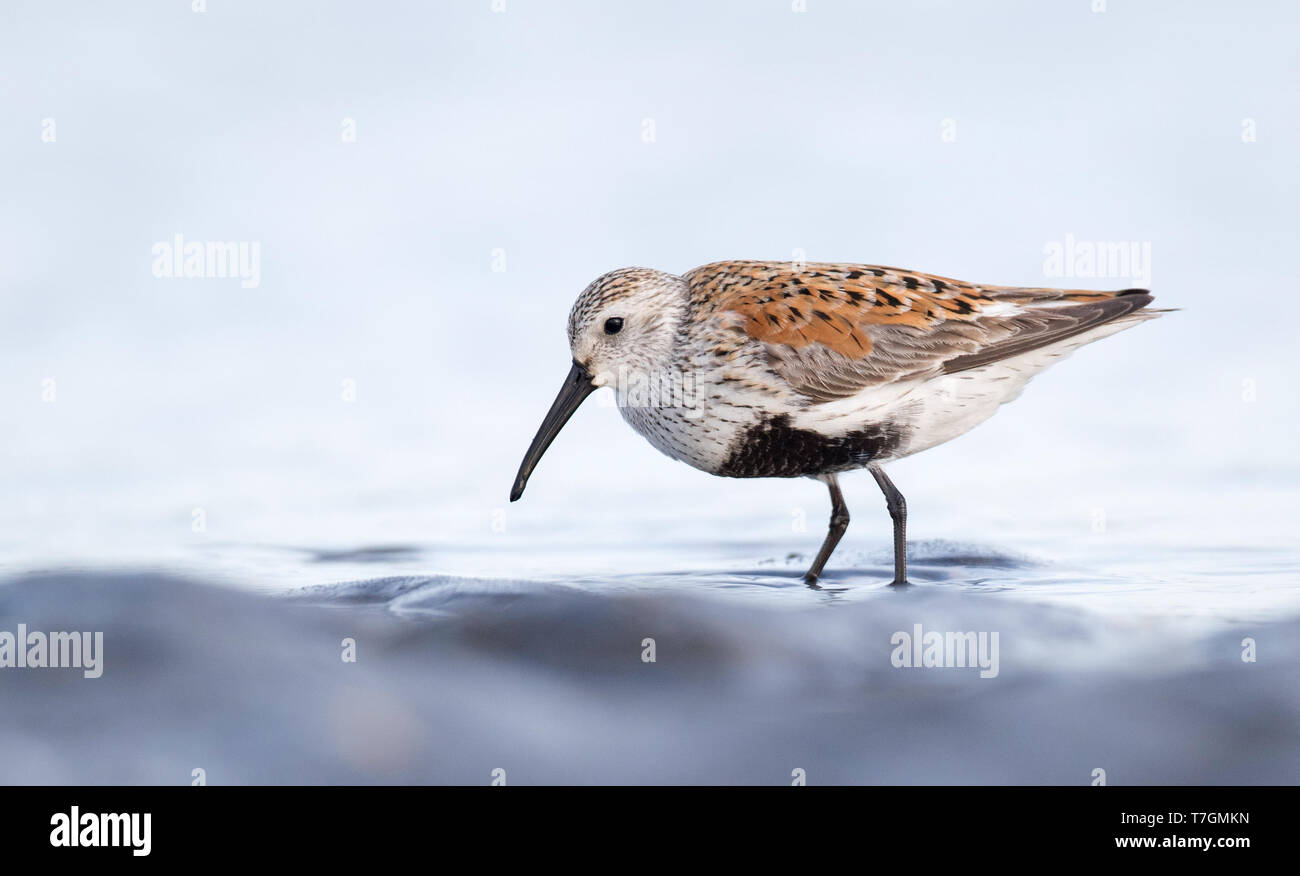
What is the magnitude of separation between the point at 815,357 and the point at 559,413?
1338 millimetres

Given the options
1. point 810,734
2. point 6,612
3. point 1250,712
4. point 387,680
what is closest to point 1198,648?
point 1250,712

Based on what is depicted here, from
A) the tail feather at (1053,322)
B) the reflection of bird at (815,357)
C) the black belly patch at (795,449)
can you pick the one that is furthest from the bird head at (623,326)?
the tail feather at (1053,322)

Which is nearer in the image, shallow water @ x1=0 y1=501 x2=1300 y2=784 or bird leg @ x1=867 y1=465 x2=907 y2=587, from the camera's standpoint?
shallow water @ x1=0 y1=501 x2=1300 y2=784

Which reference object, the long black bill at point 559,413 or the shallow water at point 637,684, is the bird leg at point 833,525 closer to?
the shallow water at point 637,684

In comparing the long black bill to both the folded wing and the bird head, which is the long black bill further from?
the folded wing

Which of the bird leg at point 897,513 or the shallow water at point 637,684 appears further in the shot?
the bird leg at point 897,513

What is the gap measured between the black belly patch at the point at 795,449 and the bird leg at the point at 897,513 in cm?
24

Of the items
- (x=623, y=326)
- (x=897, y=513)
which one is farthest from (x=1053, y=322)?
(x=623, y=326)

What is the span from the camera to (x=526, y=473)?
6.74 m

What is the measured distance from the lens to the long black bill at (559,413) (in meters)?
6.53

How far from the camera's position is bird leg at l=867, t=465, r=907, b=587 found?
6.20 meters

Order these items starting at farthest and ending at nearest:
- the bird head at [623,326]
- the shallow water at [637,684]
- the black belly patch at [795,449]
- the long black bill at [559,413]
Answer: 1. the long black bill at [559,413]
2. the bird head at [623,326]
3. the black belly patch at [795,449]
4. the shallow water at [637,684]

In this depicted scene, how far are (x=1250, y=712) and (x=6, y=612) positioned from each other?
4.59 meters

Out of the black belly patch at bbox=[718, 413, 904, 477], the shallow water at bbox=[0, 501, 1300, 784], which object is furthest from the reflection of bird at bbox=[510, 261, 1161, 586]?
the shallow water at bbox=[0, 501, 1300, 784]
